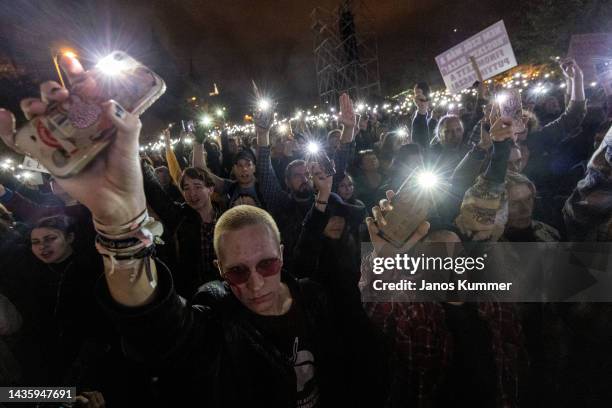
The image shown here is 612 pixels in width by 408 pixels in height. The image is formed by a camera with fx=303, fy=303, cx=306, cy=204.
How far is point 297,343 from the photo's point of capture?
1.78 meters

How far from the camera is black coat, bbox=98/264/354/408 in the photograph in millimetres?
1215

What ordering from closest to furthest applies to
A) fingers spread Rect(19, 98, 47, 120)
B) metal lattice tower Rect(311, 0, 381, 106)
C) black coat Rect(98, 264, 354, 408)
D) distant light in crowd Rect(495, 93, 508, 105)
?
fingers spread Rect(19, 98, 47, 120), black coat Rect(98, 264, 354, 408), distant light in crowd Rect(495, 93, 508, 105), metal lattice tower Rect(311, 0, 381, 106)

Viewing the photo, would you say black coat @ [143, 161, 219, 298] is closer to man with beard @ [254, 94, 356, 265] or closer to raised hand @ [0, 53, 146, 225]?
man with beard @ [254, 94, 356, 265]

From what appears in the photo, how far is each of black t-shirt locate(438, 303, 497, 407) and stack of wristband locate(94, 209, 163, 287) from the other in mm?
2003

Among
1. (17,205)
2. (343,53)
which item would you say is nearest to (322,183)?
(17,205)

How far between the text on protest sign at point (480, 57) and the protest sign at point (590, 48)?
5.49ft

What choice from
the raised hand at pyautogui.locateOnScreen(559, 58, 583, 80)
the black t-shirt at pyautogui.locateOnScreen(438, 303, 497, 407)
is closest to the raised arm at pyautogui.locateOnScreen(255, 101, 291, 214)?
the black t-shirt at pyautogui.locateOnScreen(438, 303, 497, 407)

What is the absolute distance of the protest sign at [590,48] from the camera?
6.94 metres

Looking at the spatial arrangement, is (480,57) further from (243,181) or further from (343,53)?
(343,53)

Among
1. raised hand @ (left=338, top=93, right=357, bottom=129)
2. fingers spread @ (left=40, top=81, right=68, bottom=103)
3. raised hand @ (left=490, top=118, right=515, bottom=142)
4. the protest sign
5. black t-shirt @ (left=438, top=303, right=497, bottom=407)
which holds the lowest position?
black t-shirt @ (left=438, top=303, right=497, bottom=407)

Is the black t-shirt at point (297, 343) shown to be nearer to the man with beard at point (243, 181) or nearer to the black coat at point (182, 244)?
the black coat at point (182, 244)

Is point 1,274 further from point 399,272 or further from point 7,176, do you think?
point 7,176

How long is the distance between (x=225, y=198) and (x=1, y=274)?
2.50 m

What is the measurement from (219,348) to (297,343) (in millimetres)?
457
